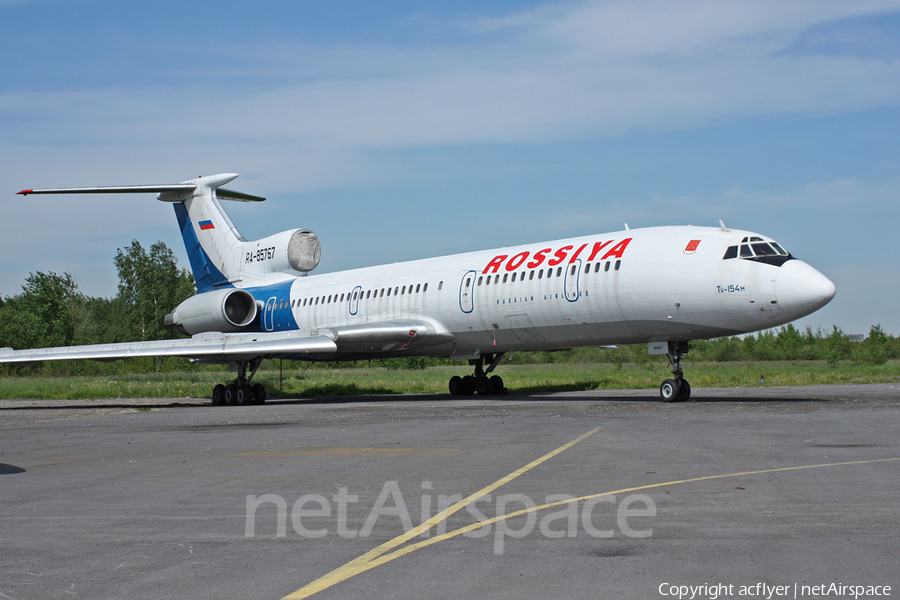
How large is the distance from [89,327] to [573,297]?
226 feet

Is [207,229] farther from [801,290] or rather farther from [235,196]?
[801,290]

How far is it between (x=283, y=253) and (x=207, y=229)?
3.69 metres

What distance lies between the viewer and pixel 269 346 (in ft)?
85.3

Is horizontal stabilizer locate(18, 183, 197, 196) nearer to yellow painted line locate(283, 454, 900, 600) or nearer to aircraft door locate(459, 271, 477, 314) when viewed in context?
aircraft door locate(459, 271, 477, 314)

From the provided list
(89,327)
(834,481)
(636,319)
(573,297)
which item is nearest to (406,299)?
(573,297)

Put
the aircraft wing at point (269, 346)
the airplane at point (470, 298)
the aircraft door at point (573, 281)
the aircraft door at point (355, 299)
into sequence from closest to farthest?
the airplane at point (470, 298) → the aircraft door at point (573, 281) → the aircraft wing at point (269, 346) → the aircraft door at point (355, 299)

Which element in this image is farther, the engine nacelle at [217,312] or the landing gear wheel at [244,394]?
the engine nacelle at [217,312]

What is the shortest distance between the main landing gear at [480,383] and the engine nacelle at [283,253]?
9.13 m

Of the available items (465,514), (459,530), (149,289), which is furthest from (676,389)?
(149,289)

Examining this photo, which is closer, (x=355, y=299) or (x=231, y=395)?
(x=231, y=395)

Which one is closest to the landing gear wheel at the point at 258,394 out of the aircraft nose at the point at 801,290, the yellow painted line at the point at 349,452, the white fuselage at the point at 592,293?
the white fuselage at the point at 592,293

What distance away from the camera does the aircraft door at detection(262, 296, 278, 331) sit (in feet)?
108

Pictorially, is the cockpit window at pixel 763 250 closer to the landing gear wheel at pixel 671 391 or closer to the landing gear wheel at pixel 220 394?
the landing gear wheel at pixel 671 391

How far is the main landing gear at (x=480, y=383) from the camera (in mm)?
27891
